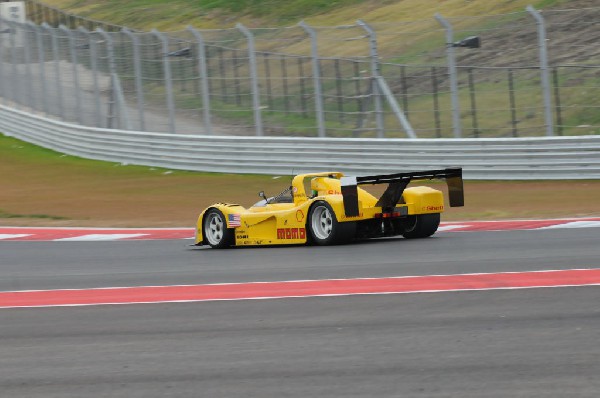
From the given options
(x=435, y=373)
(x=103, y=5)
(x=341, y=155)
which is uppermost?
(x=103, y=5)

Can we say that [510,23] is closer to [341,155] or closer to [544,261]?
[341,155]

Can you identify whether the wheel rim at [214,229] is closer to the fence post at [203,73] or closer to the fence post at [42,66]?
the fence post at [203,73]

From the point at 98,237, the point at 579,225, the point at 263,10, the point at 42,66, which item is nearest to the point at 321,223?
the point at 579,225

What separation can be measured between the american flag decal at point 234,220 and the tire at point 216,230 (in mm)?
65

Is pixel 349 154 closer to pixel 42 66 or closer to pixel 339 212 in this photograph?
pixel 339 212

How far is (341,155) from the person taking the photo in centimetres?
2395

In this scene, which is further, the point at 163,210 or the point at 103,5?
the point at 103,5

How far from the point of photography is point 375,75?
23219 mm

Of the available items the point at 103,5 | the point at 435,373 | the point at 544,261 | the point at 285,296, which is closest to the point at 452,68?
the point at 544,261

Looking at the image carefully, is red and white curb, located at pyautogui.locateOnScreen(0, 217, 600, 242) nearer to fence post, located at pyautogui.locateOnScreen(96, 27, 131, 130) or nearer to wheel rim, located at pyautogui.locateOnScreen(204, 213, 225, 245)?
wheel rim, located at pyautogui.locateOnScreen(204, 213, 225, 245)

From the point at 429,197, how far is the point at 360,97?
10.2 metres

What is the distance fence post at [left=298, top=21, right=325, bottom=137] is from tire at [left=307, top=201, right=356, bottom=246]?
35.1 ft

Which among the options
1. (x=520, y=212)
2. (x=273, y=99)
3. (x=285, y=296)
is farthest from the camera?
(x=273, y=99)

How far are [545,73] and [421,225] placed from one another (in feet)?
28.2
